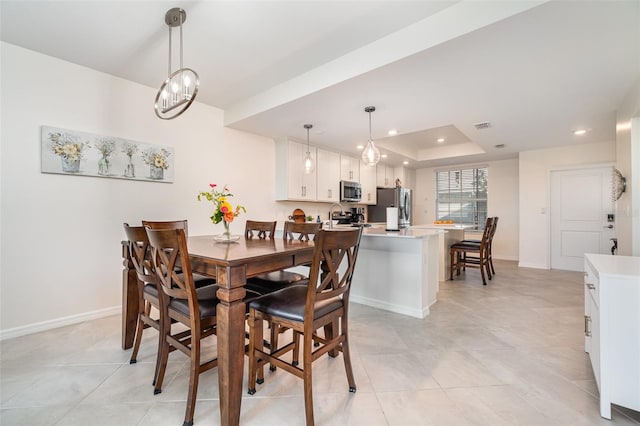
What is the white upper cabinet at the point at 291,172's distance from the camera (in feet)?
14.3

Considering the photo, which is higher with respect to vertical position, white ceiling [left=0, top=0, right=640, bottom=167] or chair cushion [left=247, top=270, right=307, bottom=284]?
white ceiling [left=0, top=0, right=640, bottom=167]

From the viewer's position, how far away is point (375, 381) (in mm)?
1710

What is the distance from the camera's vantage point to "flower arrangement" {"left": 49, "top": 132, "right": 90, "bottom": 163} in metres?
2.52

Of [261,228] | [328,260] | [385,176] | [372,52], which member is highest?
[372,52]

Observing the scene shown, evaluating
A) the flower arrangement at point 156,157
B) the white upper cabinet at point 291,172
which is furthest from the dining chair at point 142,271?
the white upper cabinet at point 291,172

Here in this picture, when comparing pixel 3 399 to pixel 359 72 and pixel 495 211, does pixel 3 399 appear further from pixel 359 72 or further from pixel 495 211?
pixel 495 211

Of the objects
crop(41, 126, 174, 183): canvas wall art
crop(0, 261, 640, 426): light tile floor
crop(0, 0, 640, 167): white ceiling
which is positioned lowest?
crop(0, 261, 640, 426): light tile floor

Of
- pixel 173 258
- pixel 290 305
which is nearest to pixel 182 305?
pixel 173 258

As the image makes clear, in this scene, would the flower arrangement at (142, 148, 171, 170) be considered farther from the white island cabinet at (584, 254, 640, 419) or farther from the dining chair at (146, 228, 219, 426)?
the white island cabinet at (584, 254, 640, 419)

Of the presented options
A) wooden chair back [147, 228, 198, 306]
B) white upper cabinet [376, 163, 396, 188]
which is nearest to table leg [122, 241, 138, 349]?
wooden chair back [147, 228, 198, 306]

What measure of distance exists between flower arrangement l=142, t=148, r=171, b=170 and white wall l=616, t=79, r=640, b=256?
189 inches

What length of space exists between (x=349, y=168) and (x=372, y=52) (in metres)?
3.39

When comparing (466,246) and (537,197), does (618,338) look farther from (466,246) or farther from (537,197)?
(537,197)

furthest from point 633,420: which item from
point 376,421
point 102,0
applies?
point 102,0
